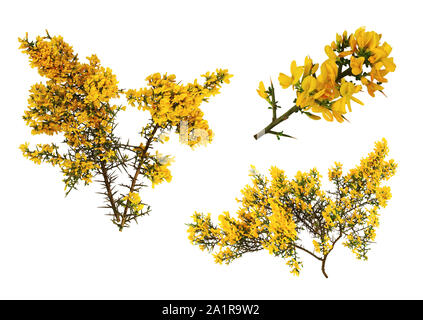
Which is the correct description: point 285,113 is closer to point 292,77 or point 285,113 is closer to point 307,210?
point 292,77

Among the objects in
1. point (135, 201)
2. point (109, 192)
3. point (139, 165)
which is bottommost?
point (135, 201)

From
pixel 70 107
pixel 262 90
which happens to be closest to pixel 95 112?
pixel 70 107

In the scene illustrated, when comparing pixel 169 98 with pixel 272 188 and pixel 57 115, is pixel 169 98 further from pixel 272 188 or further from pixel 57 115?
pixel 272 188

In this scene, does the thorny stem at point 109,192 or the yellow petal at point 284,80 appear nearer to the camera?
the yellow petal at point 284,80

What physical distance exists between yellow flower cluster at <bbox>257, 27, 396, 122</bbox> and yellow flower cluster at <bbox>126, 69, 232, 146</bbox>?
156 cm

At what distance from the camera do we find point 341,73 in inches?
60.9

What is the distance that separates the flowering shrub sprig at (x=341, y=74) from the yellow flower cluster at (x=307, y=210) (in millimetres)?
1884

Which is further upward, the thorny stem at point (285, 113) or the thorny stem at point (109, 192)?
the thorny stem at point (109, 192)

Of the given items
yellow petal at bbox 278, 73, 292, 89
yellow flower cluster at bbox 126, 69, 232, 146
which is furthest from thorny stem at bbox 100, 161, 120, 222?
yellow petal at bbox 278, 73, 292, 89

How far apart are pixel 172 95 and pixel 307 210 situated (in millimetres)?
1844

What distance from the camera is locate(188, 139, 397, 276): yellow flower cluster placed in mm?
3371

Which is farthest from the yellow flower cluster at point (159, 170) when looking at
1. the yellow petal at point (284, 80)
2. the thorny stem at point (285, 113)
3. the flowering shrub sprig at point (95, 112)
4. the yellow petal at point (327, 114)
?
the yellow petal at point (327, 114)

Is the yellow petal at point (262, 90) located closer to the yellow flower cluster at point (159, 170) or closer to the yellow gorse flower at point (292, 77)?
the yellow gorse flower at point (292, 77)

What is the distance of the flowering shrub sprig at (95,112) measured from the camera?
307 cm
